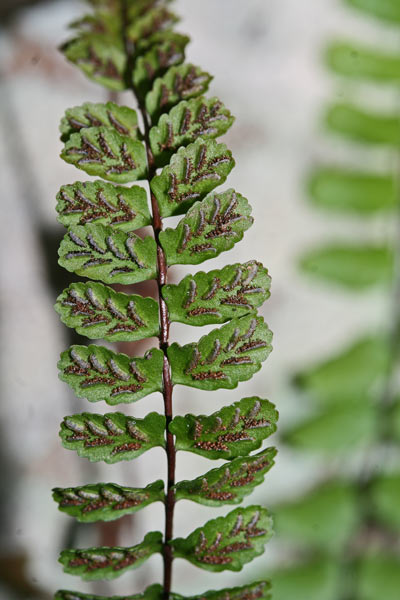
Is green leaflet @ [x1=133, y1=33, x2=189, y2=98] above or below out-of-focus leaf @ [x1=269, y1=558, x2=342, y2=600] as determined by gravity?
above

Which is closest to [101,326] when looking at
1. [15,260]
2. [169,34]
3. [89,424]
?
[89,424]

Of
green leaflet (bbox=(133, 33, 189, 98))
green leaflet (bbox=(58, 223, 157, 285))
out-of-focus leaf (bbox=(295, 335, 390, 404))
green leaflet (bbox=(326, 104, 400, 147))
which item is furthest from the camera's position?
out-of-focus leaf (bbox=(295, 335, 390, 404))

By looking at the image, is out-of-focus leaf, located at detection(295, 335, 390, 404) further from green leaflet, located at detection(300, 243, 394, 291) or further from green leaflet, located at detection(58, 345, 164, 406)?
green leaflet, located at detection(58, 345, 164, 406)

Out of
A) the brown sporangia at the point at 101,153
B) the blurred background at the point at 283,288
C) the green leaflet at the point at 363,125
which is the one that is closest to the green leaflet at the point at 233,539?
the brown sporangia at the point at 101,153

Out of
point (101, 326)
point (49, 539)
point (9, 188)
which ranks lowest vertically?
point (49, 539)

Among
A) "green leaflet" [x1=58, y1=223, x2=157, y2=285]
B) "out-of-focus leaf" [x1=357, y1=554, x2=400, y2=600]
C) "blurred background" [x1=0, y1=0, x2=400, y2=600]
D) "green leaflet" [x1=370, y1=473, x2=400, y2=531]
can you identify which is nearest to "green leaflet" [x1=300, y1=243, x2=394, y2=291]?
"blurred background" [x1=0, y1=0, x2=400, y2=600]

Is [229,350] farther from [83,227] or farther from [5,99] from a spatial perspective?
[5,99]
